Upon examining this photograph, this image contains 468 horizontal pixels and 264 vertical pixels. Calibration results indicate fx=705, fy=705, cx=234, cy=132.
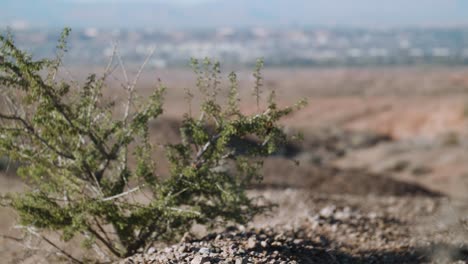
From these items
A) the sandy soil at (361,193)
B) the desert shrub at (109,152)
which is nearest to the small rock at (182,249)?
the sandy soil at (361,193)

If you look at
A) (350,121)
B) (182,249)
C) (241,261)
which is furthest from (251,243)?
(350,121)

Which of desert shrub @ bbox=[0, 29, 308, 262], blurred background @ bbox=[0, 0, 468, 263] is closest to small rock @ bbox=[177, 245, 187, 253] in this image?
desert shrub @ bbox=[0, 29, 308, 262]

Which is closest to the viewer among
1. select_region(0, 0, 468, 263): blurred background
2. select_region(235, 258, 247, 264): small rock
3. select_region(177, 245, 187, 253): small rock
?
select_region(235, 258, 247, 264): small rock

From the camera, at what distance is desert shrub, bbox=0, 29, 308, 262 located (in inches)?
278

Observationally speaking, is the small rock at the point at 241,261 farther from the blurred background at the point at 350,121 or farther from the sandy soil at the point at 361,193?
the blurred background at the point at 350,121

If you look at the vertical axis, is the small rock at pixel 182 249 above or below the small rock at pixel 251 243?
below

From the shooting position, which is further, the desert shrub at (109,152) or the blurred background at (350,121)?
the blurred background at (350,121)

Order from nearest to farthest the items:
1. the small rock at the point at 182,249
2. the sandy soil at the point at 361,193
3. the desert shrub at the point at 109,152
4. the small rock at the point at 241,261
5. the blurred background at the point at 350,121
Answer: the small rock at the point at 241,261 → the small rock at the point at 182,249 → the desert shrub at the point at 109,152 → the sandy soil at the point at 361,193 → the blurred background at the point at 350,121

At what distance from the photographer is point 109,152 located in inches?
310

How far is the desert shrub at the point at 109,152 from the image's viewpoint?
278 inches

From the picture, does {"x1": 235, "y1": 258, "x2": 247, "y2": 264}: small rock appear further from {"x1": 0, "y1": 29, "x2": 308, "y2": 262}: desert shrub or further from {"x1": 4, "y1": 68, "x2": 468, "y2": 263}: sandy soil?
{"x1": 0, "y1": 29, "x2": 308, "y2": 262}: desert shrub

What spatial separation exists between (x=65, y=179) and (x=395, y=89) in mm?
73013

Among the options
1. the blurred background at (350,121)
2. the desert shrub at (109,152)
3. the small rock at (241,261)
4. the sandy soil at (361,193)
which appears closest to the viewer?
the small rock at (241,261)

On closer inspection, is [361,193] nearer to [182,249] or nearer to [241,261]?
[182,249]
